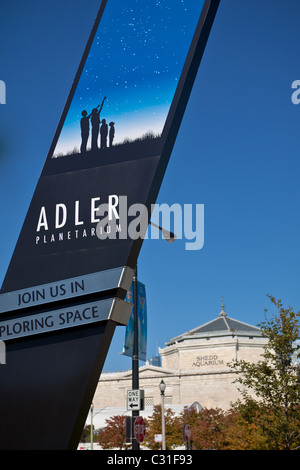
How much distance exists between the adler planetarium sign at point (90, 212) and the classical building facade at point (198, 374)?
93.8m

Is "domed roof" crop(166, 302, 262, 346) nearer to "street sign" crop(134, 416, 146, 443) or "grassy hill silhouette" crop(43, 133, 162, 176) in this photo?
"street sign" crop(134, 416, 146, 443)

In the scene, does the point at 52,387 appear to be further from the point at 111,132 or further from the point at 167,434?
the point at 167,434

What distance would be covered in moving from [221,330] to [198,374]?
1085 centimetres

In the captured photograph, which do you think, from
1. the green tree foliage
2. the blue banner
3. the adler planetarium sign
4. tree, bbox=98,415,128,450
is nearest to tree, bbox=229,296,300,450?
the blue banner

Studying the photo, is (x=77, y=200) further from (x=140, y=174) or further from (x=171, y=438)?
(x=171, y=438)

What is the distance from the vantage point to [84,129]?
12.2 m

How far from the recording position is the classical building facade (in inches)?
4081

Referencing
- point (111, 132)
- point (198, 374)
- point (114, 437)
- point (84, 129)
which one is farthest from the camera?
point (198, 374)

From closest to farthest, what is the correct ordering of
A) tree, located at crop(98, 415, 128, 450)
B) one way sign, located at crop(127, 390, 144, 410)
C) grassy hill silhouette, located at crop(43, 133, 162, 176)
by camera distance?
1. grassy hill silhouette, located at crop(43, 133, 162, 176)
2. one way sign, located at crop(127, 390, 144, 410)
3. tree, located at crop(98, 415, 128, 450)

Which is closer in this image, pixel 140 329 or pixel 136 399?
pixel 136 399

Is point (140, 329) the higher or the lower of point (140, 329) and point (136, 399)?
the higher

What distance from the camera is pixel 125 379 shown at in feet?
365

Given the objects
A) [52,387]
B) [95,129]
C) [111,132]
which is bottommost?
[52,387]

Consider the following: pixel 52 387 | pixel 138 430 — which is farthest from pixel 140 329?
pixel 52 387
